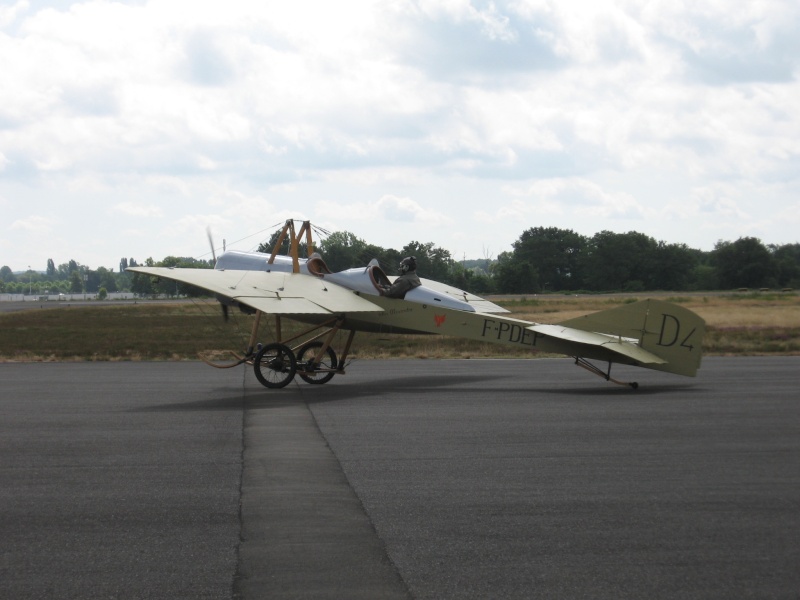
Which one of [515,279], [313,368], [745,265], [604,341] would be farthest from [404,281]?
[745,265]

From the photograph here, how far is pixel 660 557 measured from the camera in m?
6.71

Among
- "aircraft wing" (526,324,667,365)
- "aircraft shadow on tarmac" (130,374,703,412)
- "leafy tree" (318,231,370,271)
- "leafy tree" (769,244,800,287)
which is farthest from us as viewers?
"leafy tree" (769,244,800,287)

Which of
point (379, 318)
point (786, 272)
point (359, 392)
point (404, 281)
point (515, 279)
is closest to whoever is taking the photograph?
point (359, 392)

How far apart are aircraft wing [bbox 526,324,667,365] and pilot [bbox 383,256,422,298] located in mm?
2669

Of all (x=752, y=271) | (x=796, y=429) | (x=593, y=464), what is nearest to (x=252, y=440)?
(x=593, y=464)

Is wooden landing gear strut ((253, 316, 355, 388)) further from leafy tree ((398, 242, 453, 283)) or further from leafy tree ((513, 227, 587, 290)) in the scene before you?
leafy tree ((513, 227, 587, 290))

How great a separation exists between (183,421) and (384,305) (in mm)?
6494

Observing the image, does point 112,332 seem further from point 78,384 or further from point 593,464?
point 593,464

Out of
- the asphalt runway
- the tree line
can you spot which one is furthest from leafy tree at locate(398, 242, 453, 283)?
the tree line

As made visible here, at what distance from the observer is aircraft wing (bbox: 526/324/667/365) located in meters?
16.8

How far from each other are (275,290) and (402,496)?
1045cm

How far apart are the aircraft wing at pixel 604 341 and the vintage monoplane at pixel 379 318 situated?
0.06 feet

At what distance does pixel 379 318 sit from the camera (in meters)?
19.2

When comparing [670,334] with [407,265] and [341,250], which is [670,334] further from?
[341,250]
